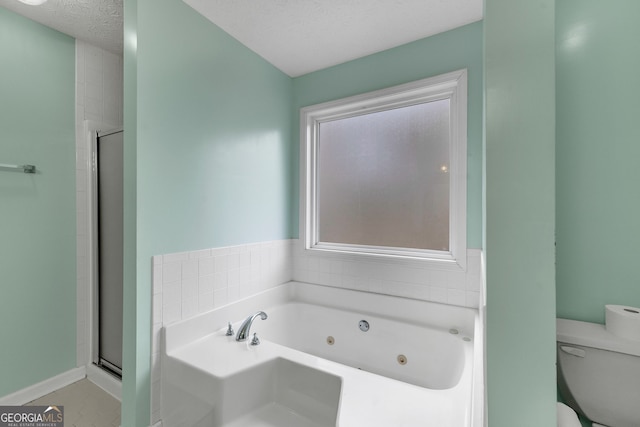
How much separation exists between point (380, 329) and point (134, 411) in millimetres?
1532

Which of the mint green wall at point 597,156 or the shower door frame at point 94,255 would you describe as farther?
the shower door frame at point 94,255

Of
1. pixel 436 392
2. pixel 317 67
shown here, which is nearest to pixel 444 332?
pixel 436 392

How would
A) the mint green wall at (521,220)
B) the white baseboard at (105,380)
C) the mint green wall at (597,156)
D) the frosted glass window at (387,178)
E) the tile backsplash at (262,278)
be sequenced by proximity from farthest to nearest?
the frosted glass window at (387,178) < the white baseboard at (105,380) < the tile backsplash at (262,278) < the mint green wall at (597,156) < the mint green wall at (521,220)

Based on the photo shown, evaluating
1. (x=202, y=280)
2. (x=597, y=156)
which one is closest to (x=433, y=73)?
(x=597, y=156)

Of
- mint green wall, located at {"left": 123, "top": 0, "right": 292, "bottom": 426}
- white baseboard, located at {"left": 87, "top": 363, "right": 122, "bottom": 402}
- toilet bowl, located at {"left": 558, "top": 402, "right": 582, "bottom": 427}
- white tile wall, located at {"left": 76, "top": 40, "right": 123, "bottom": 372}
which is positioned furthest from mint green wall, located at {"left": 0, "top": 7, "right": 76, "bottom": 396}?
toilet bowl, located at {"left": 558, "top": 402, "right": 582, "bottom": 427}

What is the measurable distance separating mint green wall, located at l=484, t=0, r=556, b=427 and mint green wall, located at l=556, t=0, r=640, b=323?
1.69 feet

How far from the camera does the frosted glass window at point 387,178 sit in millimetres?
2004

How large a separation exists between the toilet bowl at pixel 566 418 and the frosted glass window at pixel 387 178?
1125 mm

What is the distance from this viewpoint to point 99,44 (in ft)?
7.06

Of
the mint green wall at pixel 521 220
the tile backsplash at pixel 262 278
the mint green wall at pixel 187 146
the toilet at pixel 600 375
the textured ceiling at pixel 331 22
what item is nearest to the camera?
the mint green wall at pixel 521 220

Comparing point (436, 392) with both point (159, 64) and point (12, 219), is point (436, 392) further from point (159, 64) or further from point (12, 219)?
point (12, 219)

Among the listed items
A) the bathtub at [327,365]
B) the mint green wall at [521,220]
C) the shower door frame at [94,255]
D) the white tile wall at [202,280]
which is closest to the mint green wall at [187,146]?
the white tile wall at [202,280]

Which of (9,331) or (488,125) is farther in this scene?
(9,331)

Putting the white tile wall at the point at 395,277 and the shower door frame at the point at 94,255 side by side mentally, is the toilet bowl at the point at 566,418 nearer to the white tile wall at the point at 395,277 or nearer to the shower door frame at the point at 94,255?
the white tile wall at the point at 395,277
